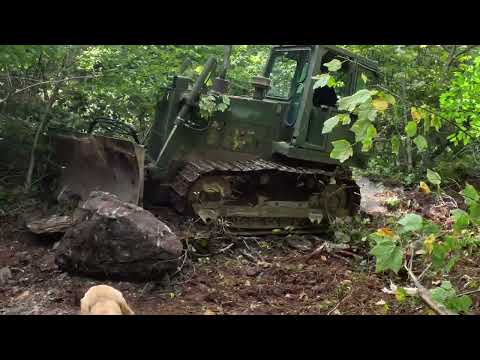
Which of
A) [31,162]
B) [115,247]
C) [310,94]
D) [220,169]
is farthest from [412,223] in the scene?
[31,162]

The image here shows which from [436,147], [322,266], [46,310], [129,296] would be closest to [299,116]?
[322,266]

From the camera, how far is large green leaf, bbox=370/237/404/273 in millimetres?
2451

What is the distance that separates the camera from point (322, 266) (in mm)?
5699

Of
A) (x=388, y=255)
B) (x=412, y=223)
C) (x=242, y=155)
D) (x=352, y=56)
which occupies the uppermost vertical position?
(x=352, y=56)

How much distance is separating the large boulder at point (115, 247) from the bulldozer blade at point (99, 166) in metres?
1.26

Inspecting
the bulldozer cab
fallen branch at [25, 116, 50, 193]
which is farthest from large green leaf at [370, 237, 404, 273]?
fallen branch at [25, 116, 50, 193]

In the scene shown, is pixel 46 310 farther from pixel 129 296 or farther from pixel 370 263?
pixel 370 263

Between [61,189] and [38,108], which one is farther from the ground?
[38,108]

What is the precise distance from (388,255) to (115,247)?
9.10ft

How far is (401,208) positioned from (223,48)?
5.09 metres

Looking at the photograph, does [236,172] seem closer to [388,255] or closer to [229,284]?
[229,284]

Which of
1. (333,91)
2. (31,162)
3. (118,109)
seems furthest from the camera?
(118,109)

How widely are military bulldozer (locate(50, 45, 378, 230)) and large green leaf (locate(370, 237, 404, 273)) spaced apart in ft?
12.8

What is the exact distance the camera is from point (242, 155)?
23.3 feet
